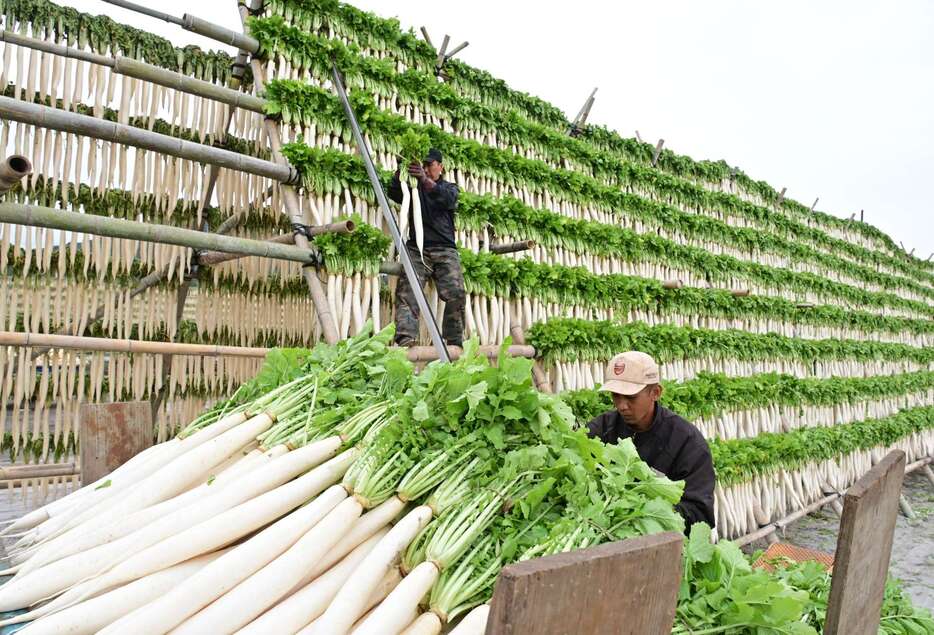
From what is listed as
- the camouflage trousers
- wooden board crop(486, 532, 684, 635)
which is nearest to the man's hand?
the camouflage trousers

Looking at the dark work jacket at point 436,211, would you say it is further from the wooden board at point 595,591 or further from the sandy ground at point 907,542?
the sandy ground at point 907,542

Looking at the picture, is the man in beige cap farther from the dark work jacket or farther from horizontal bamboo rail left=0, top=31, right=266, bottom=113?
horizontal bamboo rail left=0, top=31, right=266, bottom=113

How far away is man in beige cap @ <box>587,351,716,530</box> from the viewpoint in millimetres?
3516

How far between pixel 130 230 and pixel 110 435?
4.91ft

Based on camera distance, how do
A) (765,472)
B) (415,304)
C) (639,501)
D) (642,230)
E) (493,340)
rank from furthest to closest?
(642,230), (765,472), (493,340), (415,304), (639,501)

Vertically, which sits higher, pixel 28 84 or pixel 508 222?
pixel 28 84

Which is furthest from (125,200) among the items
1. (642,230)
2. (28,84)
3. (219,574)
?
(642,230)

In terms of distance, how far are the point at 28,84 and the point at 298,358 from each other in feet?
11.8

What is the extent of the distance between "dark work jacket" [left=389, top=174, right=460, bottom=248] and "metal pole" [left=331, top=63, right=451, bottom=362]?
0.59ft

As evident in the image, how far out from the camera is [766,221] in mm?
13625

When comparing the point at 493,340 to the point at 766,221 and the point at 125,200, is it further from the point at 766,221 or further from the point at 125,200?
the point at 766,221

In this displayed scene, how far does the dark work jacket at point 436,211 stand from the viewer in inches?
223

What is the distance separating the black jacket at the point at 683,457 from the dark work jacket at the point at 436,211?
2648 millimetres

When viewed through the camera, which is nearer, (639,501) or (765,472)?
(639,501)
